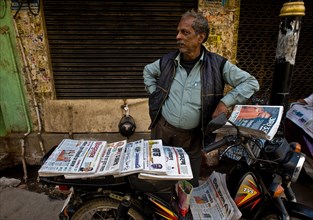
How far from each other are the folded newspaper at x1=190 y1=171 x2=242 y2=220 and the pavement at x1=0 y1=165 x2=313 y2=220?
1.67m

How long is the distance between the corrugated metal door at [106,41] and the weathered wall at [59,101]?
15 cm

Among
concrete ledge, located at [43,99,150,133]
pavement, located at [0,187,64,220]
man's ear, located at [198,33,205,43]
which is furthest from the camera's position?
concrete ledge, located at [43,99,150,133]

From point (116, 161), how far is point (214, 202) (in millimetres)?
1098

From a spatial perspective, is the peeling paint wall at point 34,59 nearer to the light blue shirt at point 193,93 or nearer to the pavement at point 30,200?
the pavement at point 30,200

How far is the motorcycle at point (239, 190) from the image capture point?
5.08 ft

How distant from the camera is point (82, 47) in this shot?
3555 millimetres

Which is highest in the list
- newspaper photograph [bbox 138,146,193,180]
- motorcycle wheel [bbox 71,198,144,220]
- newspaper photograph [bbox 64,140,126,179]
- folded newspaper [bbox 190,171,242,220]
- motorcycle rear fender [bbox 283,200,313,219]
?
newspaper photograph [bbox 64,140,126,179]

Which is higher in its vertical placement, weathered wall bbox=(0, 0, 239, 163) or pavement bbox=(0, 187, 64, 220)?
weathered wall bbox=(0, 0, 239, 163)

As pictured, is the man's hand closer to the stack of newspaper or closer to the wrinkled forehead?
the stack of newspaper

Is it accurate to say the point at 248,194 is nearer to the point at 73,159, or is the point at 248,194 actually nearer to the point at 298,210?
the point at 298,210

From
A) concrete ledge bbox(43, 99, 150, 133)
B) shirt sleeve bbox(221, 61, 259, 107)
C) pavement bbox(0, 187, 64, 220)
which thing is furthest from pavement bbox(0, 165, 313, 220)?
shirt sleeve bbox(221, 61, 259, 107)

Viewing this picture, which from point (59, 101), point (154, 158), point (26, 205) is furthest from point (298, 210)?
point (59, 101)

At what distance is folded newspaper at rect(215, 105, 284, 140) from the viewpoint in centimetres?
143

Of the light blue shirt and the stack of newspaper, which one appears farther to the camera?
the light blue shirt
